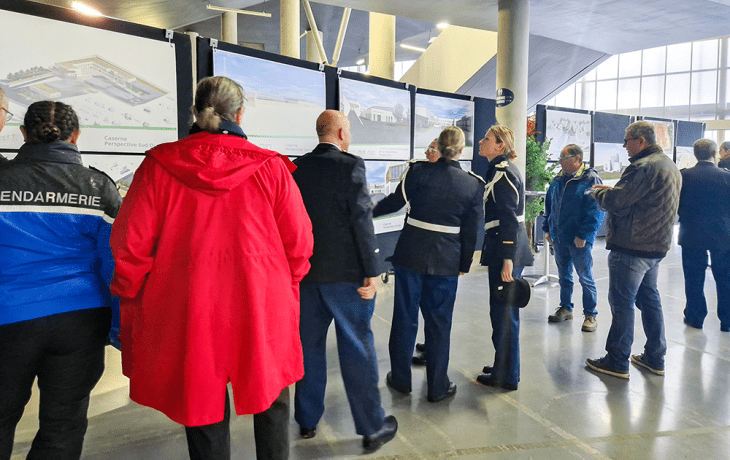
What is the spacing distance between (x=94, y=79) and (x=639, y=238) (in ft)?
11.5

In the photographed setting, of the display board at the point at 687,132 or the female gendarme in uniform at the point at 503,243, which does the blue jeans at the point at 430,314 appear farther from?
the display board at the point at 687,132

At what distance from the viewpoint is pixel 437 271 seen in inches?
115

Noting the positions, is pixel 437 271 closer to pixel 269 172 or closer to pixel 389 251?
pixel 269 172

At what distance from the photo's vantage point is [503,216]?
10.3 ft

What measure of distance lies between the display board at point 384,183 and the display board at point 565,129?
3292 mm

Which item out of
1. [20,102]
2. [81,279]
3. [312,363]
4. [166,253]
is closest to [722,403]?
[312,363]

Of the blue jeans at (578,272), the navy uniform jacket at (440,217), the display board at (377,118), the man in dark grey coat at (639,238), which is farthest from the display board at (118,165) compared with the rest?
the blue jeans at (578,272)

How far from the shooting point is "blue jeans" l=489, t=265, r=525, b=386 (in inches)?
127

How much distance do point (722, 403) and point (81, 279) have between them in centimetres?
356

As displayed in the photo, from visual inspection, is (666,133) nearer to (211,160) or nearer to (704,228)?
(704,228)

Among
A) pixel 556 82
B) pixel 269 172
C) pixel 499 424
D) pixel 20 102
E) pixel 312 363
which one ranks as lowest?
pixel 499 424

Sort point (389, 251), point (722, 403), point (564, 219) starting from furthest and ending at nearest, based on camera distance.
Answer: point (389, 251) → point (564, 219) → point (722, 403)

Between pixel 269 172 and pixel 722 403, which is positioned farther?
pixel 722 403

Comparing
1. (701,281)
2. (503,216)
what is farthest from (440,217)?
(701,281)
